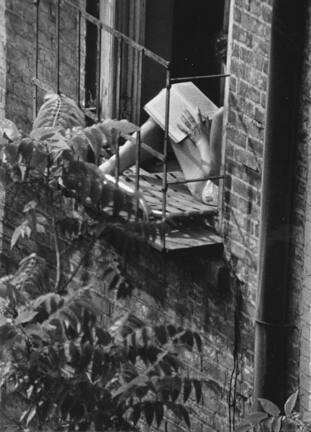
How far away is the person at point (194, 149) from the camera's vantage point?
9.88 meters

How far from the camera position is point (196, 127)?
10.2 meters

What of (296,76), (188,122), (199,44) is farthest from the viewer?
(199,44)

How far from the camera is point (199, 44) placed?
11.1 meters

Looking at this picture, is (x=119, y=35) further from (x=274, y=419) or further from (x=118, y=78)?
(x=274, y=419)

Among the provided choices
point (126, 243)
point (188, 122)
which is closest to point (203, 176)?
point (188, 122)

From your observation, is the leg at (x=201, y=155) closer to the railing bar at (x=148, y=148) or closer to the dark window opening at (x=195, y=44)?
the railing bar at (x=148, y=148)

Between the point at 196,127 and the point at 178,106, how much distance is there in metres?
0.19

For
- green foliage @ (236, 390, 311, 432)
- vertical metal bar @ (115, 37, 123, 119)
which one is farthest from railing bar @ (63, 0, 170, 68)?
green foliage @ (236, 390, 311, 432)

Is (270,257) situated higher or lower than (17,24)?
lower

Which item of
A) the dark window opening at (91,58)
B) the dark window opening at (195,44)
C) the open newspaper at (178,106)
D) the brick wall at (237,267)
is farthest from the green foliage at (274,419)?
the dark window opening at (91,58)

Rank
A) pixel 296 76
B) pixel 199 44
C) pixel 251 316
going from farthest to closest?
pixel 199 44 → pixel 251 316 → pixel 296 76

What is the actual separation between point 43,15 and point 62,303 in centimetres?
354

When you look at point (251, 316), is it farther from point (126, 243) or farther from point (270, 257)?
point (126, 243)

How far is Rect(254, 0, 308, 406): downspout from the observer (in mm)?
8883
